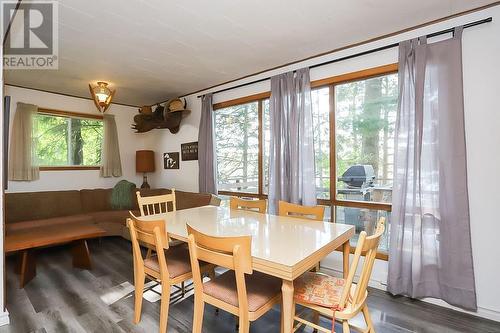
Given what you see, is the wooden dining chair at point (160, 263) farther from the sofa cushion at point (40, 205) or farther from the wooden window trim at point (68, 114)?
the wooden window trim at point (68, 114)

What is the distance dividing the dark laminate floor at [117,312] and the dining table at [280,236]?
72cm

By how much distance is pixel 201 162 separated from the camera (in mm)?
4043

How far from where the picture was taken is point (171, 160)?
15.8 feet

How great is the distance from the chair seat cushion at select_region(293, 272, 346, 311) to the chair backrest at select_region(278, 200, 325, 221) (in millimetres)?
550

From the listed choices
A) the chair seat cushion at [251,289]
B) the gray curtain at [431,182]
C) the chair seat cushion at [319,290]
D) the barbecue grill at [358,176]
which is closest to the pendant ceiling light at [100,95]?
the chair seat cushion at [251,289]

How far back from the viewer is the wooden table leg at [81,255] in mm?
3057

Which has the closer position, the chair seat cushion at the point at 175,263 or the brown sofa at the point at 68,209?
the chair seat cushion at the point at 175,263

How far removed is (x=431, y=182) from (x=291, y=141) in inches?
53.6

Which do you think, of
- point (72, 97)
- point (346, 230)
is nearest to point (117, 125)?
point (72, 97)

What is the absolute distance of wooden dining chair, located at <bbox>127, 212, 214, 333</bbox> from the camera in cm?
171

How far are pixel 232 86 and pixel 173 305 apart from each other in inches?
108

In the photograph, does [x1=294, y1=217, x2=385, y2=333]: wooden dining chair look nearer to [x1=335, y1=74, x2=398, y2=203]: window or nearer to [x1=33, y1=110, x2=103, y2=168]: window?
[x1=335, y1=74, x2=398, y2=203]: window

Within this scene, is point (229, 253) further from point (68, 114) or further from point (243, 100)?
point (68, 114)

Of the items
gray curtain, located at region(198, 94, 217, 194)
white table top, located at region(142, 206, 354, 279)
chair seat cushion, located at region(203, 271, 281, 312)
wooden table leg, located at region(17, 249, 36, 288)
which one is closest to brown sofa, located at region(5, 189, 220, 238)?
gray curtain, located at region(198, 94, 217, 194)
